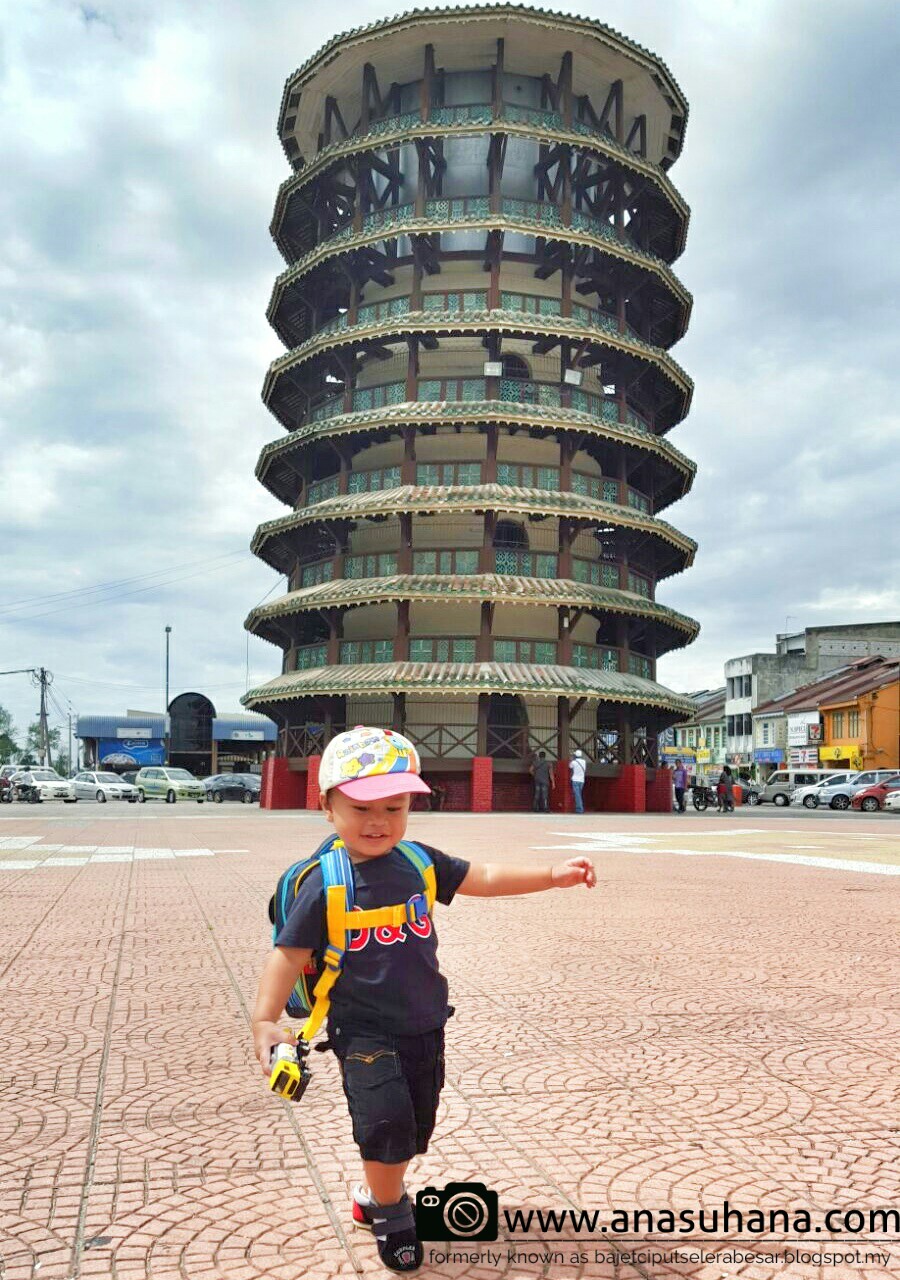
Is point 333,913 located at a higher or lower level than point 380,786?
lower

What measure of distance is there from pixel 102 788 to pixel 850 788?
35.3 metres

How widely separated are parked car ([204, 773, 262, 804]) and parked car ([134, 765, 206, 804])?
12.3 ft

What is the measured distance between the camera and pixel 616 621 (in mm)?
34531

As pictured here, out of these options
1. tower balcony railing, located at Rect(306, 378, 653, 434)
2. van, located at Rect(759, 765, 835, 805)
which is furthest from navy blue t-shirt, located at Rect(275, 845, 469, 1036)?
van, located at Rect(759, 765, 835, 805)

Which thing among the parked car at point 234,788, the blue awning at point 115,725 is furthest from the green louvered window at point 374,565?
the blue awning at point 115,725

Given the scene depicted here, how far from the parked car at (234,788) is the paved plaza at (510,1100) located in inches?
1860

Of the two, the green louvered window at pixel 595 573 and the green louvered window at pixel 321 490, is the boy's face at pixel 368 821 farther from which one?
the green louvered window at pixel 321 490

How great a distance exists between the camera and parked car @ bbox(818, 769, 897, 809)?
161 ft

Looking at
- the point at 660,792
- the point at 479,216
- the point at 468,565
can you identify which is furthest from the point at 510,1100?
the point at 479,216

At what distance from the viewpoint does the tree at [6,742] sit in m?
138

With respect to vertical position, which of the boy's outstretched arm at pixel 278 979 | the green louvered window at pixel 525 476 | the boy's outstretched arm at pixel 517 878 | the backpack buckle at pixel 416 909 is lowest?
the boy's outstretched arm at pixel 278 979

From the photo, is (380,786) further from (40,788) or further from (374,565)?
(40,788)

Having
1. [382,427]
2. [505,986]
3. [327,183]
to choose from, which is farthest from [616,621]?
[505,986]

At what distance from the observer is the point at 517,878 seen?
9.71ft
